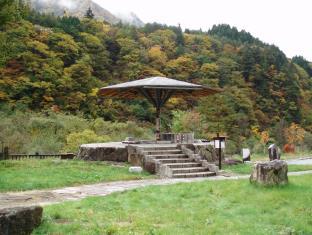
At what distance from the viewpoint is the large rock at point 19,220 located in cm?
537

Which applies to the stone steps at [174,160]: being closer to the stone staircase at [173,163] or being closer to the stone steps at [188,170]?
the stone staircase at [173,163]

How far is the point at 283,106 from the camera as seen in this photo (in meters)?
44.7

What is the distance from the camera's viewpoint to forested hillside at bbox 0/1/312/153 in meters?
30.1

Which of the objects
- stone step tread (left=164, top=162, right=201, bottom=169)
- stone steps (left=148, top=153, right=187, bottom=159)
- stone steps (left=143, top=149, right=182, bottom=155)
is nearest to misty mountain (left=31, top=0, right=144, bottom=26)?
stone steps (left=143, top=149, right=182, bottom=155)

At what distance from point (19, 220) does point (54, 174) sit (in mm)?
5524

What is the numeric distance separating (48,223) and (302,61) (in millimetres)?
62002

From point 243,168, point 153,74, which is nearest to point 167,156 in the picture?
point 243,168

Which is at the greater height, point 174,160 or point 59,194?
point 174,160

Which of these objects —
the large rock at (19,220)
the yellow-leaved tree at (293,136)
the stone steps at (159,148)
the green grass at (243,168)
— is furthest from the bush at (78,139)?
the yellow-leaved tree at (293,136)

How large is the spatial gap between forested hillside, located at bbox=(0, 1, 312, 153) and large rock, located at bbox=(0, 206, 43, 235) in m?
16.9

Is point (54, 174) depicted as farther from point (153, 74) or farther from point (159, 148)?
point (153, 74)

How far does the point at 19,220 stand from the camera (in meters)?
5.48

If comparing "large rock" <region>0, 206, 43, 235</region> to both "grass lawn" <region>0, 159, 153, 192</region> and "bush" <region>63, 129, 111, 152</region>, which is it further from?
"bush" <region>63, 129, 111, 152</region>

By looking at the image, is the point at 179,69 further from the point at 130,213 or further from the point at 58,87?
the point at 130,213
